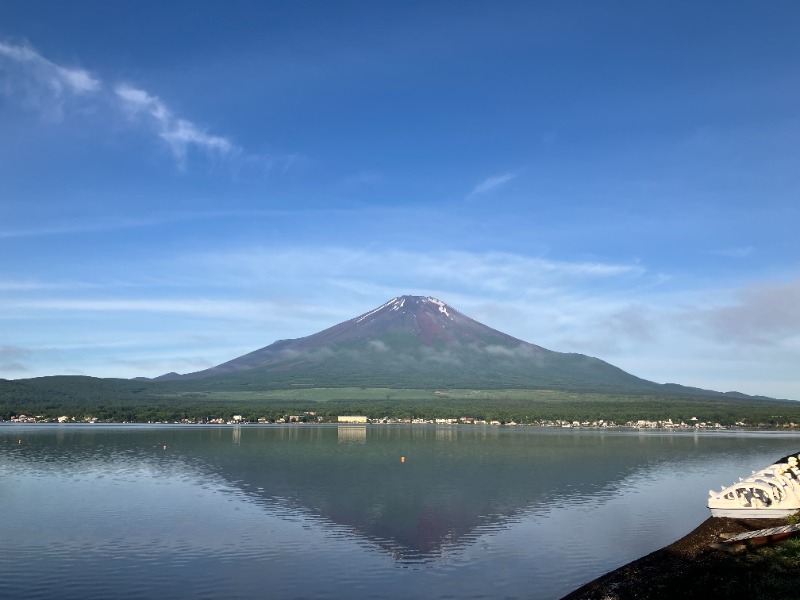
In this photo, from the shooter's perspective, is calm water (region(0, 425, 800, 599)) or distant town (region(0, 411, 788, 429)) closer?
calm water (region(0, 425, 800, 599))

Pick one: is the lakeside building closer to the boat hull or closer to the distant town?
the distant town

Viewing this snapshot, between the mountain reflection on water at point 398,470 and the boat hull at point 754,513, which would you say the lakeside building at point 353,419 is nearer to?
the mountain reflection on water at point 398,470

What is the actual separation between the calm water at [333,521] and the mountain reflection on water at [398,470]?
0.72ft

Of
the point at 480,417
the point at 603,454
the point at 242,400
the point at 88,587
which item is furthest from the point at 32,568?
the point at 242,400

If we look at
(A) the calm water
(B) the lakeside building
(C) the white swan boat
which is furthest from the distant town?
(C) the white swan boat

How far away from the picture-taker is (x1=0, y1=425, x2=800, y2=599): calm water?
23594mm

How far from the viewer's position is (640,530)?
3309cm

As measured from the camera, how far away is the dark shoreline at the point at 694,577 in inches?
687

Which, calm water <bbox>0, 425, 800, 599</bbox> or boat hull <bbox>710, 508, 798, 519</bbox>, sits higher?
→ boat hull <bbox>710, 508, 798, 519</bbox>

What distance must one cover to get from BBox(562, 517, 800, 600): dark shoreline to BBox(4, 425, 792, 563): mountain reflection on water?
7.95 meters

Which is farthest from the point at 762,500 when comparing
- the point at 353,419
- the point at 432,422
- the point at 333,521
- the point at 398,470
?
the point at 353,419

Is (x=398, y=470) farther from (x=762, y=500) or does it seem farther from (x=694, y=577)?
(x=694, y=577)

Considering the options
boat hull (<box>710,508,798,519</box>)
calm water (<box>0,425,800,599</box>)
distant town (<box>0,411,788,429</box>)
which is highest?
distant town (<box>0,411,788,429</box>)

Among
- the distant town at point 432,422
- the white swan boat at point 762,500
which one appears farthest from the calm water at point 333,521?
the distant town at point 432,422
